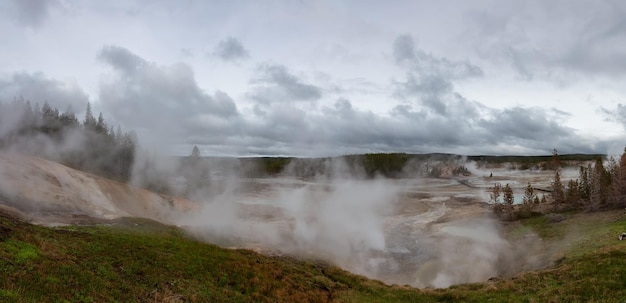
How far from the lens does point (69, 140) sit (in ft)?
229

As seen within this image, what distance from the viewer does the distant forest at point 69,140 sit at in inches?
2309

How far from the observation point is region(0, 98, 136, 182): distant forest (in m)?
58.7

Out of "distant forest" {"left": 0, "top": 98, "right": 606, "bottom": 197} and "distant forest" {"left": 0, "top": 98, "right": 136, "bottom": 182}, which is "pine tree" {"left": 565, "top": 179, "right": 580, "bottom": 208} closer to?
"distant forest" {"left": 0, "top": 98, "right": 606, "bottom": 197}

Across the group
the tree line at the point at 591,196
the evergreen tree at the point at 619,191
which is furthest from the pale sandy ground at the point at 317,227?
the evergreen tree at the point at 619,191

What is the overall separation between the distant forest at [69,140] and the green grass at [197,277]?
44.0 m

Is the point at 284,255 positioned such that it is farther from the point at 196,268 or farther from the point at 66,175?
the point at 66,175

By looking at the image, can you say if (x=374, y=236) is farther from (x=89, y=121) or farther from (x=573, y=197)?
(x=89, y=121)

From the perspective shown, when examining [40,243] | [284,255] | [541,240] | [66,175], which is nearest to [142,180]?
[66,175]

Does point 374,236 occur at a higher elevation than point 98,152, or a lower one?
lower

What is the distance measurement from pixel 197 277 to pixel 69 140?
6343 centimetres

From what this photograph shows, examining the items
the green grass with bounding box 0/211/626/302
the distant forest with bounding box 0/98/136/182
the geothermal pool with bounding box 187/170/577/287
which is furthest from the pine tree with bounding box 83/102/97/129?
the green grass with bounding box 0/211/626/302

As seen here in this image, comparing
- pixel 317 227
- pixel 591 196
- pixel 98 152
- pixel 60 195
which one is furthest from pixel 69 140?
pixel 591 196

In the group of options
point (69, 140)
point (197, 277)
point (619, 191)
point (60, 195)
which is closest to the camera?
point (197, 277)

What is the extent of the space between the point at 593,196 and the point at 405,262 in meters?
26.4
